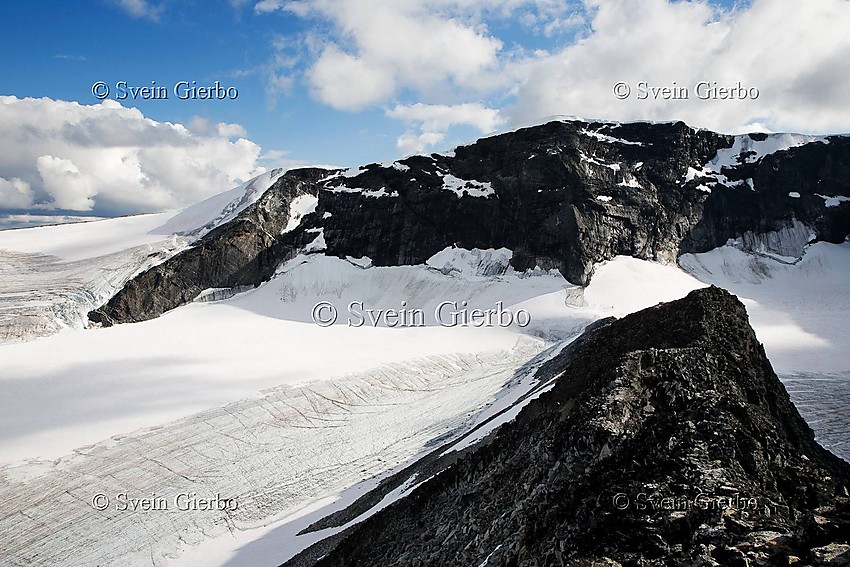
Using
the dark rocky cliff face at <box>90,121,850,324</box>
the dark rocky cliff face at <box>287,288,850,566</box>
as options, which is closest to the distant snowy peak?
the dark rocky cliff face at <box>90,121,850,324</box>

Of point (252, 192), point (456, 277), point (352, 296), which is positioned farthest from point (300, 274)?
point (456, 277)

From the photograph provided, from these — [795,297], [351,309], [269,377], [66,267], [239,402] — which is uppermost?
[66,267]

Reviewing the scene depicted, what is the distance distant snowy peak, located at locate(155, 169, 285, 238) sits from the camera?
79875mm

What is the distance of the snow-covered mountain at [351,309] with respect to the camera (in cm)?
3106

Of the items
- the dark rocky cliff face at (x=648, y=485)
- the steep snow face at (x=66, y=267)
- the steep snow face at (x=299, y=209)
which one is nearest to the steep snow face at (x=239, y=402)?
the steep snow face at (x=66, y=267)

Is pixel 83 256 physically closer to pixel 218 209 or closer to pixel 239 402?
pixel 218 209

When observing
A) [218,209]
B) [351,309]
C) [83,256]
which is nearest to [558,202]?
[351,309]

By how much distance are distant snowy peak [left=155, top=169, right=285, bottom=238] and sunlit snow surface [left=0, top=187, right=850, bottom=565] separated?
0.75 meters

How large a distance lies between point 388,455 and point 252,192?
62.6 m

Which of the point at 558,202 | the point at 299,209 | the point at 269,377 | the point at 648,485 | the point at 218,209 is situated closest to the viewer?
the point at 648,485

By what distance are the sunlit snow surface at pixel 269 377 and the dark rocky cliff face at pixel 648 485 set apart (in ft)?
32.4

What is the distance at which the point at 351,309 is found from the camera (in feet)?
243

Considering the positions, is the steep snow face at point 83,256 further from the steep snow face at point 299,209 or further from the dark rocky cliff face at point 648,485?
the dark rocky cliff face at point 648,485

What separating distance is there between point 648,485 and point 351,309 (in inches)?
2566
